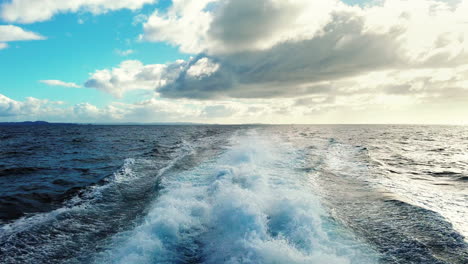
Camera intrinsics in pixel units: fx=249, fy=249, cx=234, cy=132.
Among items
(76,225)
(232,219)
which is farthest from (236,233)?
(76,225)

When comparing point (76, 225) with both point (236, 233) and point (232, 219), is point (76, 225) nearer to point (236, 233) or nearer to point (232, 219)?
point (232, 219)

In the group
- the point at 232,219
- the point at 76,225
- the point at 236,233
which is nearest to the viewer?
the point at 236,233

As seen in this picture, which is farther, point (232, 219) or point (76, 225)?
point (76, 225)

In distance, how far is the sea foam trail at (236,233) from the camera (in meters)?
5.46

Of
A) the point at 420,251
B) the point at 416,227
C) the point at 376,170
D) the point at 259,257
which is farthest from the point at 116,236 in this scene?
the point at 376,170

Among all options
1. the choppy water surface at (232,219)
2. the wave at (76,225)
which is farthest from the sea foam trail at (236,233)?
the wave at (76,225)

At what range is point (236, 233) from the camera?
6367 millimetres

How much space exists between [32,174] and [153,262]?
45.0 feet

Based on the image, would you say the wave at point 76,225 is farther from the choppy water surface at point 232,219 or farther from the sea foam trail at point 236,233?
the sea foam trail at point 236,233

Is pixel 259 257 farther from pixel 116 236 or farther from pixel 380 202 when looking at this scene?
pixel 380 202

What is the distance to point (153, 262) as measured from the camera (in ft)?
17.4

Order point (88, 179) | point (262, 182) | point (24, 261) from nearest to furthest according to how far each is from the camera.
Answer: point (24, 261)
point (262, 182)
point (88, 179)

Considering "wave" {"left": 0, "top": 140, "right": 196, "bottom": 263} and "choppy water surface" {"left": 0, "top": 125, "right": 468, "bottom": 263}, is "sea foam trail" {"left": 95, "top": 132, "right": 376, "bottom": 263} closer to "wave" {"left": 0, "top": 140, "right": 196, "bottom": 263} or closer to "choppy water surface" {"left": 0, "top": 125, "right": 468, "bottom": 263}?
"choppy water surface" {"left": 0, "top": 125, "right": 468, "bottom": 263}

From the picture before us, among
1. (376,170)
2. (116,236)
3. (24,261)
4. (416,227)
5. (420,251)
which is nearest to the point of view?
(24,261)
